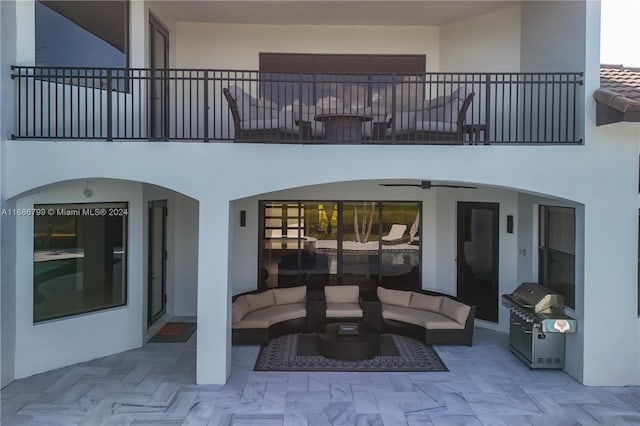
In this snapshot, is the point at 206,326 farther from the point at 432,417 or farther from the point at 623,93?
the point at 623,93

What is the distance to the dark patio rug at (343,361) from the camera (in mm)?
6855

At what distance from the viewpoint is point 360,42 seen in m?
9.41

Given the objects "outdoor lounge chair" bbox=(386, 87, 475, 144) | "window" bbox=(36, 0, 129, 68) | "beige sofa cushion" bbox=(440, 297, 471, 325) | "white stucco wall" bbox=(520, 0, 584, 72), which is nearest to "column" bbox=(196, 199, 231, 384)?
"outdoor lounge chair" bbox=(386, 87, 475, 144)

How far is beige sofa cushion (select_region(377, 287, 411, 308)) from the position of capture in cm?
876

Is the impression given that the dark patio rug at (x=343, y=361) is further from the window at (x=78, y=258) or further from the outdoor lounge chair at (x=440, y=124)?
the outdoor lounge chair at (x=440, y=124)

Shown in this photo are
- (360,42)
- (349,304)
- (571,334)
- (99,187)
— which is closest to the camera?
(571,334)

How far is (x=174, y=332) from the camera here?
28.2 feet

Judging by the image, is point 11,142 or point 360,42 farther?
point 360,42

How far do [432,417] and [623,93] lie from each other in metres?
5.04

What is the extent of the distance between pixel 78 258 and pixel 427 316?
599cm

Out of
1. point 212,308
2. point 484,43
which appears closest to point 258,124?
point 212,308

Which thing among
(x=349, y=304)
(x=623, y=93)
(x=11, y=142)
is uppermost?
(x=623, y=93)

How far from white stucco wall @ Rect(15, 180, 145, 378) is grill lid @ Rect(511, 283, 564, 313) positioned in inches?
250

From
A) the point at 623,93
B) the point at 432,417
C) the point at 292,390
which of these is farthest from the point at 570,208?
the point at 292,390
